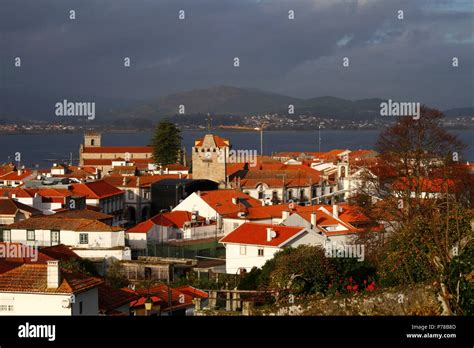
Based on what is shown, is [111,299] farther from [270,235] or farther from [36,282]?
[270,235]

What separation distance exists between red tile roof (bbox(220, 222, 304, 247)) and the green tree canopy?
40241mm

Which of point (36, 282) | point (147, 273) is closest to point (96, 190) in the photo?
point (147, 273)

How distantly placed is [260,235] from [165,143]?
42001 millimetres

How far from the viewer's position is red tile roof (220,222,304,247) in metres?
23.3

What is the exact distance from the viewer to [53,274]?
1041 cm

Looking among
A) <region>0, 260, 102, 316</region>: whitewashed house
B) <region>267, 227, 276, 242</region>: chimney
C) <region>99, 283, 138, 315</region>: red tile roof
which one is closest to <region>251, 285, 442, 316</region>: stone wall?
<region>0, 260, 102, 316</region>: whitewashed house

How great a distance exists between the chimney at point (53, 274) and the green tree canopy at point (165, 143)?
5469cm

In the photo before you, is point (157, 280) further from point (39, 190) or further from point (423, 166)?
point (39, 190)

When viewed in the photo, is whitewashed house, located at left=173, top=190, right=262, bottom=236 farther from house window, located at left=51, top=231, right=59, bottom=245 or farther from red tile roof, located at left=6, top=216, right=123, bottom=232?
house window, located at left=51, top=231, right=59, bottom=245

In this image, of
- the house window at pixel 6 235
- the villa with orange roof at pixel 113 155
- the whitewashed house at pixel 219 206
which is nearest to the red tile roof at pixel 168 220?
the whitewashed house at pixel 219 206

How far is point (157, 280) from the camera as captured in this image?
22.8 meters

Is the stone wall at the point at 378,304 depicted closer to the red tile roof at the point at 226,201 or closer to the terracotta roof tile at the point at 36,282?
the terracotta roof tile at the point at 36,282

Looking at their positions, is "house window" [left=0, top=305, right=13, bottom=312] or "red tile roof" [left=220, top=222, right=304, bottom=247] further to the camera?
"red tile roof" [left=220, top=222, right=304, bottom=247]

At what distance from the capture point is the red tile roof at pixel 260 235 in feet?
76.4
